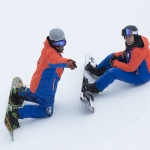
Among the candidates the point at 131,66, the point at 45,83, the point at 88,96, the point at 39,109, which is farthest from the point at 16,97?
the point at 131,66

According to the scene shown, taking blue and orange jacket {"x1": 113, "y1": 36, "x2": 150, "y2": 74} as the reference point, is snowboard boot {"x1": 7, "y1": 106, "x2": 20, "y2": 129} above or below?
below

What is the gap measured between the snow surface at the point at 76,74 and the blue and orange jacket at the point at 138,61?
1.02 feet

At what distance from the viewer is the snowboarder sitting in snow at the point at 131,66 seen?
4809 millimetres

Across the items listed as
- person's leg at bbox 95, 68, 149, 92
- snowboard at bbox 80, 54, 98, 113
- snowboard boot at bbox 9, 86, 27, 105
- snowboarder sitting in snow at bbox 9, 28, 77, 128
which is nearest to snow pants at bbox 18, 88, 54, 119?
snowboarder sitting in snow at bbox 9, 28, 77, 128

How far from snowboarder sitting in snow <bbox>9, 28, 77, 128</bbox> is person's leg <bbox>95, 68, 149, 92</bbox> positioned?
719mm

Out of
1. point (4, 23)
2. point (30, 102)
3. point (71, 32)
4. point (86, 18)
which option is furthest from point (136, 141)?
point (4, 23)

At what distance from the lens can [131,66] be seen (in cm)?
484

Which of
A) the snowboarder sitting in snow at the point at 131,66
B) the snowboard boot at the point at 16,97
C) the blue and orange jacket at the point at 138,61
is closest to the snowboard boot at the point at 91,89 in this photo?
the snowboarder sitting in snow at the point at 131,66

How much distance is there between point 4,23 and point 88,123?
577 cm

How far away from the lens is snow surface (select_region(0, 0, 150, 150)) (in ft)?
13.5

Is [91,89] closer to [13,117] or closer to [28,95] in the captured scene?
[28,95]

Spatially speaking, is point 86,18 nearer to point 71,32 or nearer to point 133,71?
point 71,32

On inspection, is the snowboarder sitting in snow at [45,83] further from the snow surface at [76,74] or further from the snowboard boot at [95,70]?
the snowboard boot at [95,70]

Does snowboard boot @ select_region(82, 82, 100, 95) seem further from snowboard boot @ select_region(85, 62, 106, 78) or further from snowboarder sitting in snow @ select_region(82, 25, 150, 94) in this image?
snowboard boot @ select_region(85, 62, 106, 78)
